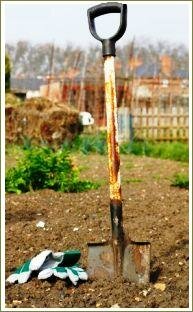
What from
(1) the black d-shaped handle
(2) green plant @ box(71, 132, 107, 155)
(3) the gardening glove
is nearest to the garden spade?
(1) the black d-shaped handle

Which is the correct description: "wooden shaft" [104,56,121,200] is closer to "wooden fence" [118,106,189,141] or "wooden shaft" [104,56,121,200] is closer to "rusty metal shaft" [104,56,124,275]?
"rusty metal shaft" [104,56,124,275]

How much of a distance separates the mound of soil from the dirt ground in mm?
3406

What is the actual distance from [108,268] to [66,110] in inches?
292

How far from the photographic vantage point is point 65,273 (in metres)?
3.09

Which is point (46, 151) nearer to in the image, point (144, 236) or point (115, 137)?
Answer: point (144, 236)

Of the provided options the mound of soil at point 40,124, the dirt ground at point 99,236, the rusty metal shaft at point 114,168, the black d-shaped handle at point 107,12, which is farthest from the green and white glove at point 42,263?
the mound of soil at point 40,124

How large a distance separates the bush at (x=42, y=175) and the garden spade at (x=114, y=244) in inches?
98.6

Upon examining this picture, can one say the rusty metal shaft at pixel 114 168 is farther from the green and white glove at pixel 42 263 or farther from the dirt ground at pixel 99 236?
the green and white glove at pixel 42 263


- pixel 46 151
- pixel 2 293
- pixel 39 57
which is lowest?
pixel 2 293

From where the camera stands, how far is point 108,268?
3.27 m

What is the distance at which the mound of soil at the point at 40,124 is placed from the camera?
400 inches

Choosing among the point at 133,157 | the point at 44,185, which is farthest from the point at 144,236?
the point at 133,157

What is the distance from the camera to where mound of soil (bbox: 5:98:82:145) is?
1017cm

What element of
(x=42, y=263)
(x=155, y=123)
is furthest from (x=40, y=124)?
(x=42, y=263)
